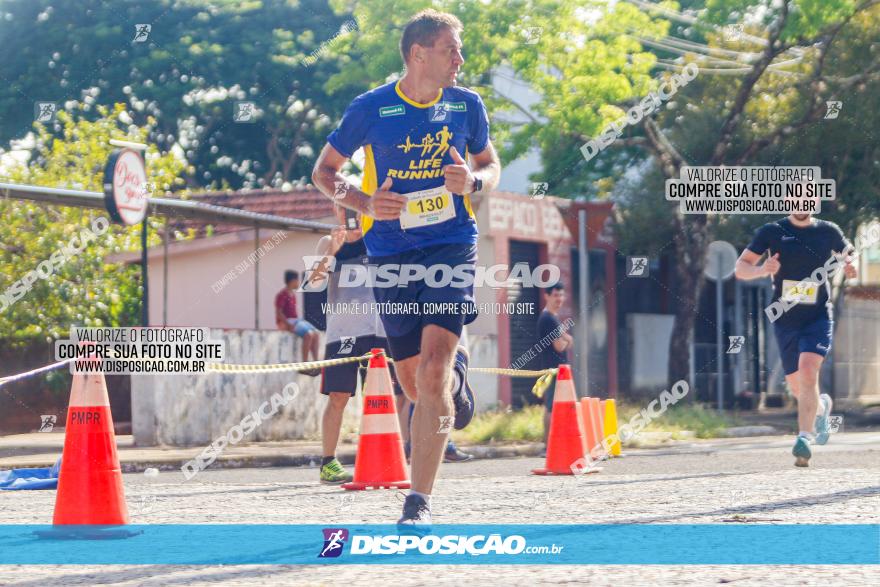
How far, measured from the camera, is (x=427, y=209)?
624 cm

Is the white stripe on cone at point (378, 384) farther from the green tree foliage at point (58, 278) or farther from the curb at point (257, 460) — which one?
the green tree foliage at point (58, 278)

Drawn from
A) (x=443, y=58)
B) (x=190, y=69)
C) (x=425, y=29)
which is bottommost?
(x=443, y=58)

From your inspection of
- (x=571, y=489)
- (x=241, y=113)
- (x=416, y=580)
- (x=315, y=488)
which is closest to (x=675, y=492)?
A: (x=571, y=489)

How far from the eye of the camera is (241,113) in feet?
57.6

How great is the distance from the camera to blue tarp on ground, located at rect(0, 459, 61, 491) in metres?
10.2

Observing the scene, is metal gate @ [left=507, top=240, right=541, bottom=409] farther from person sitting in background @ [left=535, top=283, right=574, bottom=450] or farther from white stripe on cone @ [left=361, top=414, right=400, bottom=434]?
white stripe on cone @ [left=361, top=414, right=400, bottom=434]

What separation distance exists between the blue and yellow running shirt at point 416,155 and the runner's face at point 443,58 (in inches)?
3.9

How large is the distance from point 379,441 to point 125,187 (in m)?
6.16

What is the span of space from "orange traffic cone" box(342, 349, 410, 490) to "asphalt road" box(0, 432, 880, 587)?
22 centimetres

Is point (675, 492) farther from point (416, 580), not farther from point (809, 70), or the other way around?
point (809, 70)

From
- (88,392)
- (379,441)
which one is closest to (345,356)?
(379,441)

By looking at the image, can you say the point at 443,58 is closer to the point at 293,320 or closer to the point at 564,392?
the point at 564,392

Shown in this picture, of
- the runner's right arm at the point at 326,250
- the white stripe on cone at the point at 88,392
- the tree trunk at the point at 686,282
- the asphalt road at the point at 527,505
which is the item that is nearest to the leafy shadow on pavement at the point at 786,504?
the asphalt road at the point at 527,505

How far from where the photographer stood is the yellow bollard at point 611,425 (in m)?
13.1
